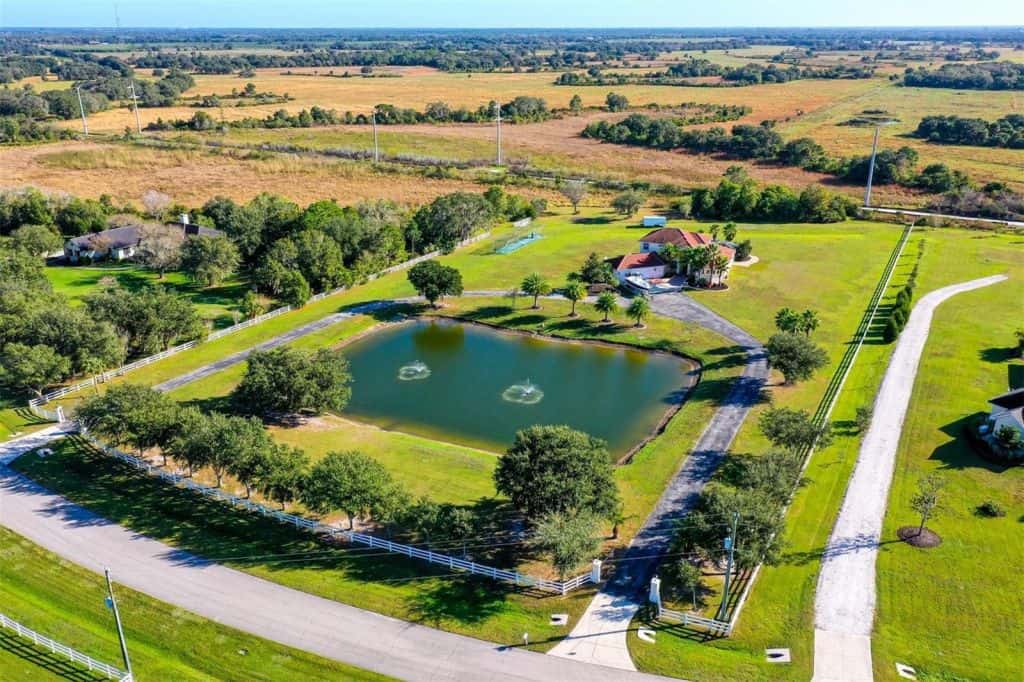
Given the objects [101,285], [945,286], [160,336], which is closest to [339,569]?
[160,336]

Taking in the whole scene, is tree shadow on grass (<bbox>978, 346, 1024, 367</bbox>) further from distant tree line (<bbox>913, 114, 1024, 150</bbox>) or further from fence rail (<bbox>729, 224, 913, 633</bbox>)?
distant tree line (<bbox>913, 114, 1024, 150</bbox>)

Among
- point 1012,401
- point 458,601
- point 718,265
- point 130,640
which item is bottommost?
point 458,601

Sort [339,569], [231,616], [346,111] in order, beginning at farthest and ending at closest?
[346,111]
[339,569]
[231,616]

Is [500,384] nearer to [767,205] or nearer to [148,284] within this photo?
[148,284]

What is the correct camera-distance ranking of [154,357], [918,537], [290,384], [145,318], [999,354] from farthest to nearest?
[999,354] → [154,357] → [145,318] → [290,384] → [918,537]

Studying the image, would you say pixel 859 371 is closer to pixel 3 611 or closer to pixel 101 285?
pixel 3 611

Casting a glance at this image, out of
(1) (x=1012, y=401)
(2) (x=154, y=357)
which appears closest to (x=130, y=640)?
(2) (x=154, y=357)

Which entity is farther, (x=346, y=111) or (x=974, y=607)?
(x=346, y=111)

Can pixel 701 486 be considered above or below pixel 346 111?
below
